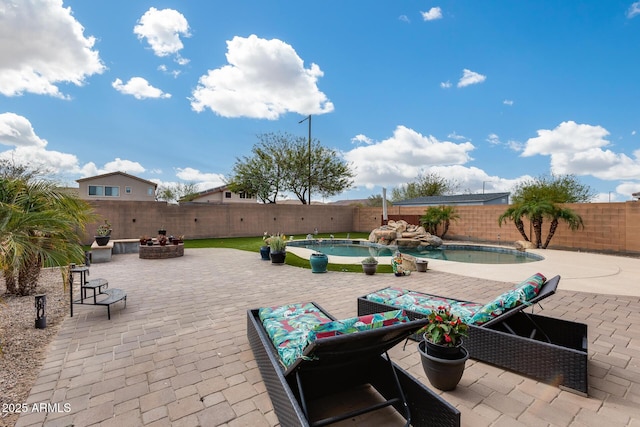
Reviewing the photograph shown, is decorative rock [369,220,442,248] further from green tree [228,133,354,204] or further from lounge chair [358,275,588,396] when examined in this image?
green tree [228,133,354,204]

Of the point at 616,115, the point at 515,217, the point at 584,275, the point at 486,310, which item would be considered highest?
the point at 616,115

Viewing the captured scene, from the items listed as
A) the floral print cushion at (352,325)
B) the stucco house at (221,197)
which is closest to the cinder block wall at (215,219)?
the floral print cushion at (352,325)

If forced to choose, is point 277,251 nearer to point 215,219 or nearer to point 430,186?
point 215,219

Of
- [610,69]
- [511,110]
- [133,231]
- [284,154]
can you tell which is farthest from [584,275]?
[284,154]

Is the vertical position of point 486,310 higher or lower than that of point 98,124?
lower

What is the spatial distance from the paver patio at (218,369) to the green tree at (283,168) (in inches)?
856

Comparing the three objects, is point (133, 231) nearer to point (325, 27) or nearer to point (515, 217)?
point (325, 27)

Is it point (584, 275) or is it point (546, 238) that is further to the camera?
point (546, 238)

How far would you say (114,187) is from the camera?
28391 millimetres

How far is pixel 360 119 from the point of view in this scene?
19031 millimetres

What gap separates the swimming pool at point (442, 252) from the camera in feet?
37.7

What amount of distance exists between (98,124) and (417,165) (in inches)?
1301

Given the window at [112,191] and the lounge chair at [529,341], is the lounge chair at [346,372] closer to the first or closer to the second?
the lounge chair at [529,341]

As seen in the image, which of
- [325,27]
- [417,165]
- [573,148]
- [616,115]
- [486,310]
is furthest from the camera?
[417,165]
